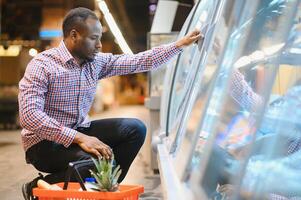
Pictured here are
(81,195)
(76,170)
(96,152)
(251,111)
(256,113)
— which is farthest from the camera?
(96,152)

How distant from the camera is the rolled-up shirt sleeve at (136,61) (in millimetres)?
2891

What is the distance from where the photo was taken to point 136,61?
9.62 ft

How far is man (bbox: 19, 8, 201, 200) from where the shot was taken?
2.45m

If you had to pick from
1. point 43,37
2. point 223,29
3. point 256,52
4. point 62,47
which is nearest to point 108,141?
point 62,47

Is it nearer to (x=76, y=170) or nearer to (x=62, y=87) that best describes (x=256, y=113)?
(x=76, y=170)

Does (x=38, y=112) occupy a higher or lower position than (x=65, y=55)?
lower

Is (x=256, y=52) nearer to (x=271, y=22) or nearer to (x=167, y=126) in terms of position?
(x=271, y=22)

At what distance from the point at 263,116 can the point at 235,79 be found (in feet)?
1.00

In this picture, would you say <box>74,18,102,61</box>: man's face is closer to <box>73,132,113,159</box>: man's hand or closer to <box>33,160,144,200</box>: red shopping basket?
<box>73,132,113,159</box>: man's hand

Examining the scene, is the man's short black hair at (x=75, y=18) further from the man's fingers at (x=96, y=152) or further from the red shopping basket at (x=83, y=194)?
the red shopping basket at (x=83, y=194)

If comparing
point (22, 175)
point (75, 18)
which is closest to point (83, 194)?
point (75, 18)

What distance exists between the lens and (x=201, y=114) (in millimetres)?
2037

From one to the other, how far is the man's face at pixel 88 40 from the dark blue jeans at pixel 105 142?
17.3 inches

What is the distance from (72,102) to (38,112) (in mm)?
270
